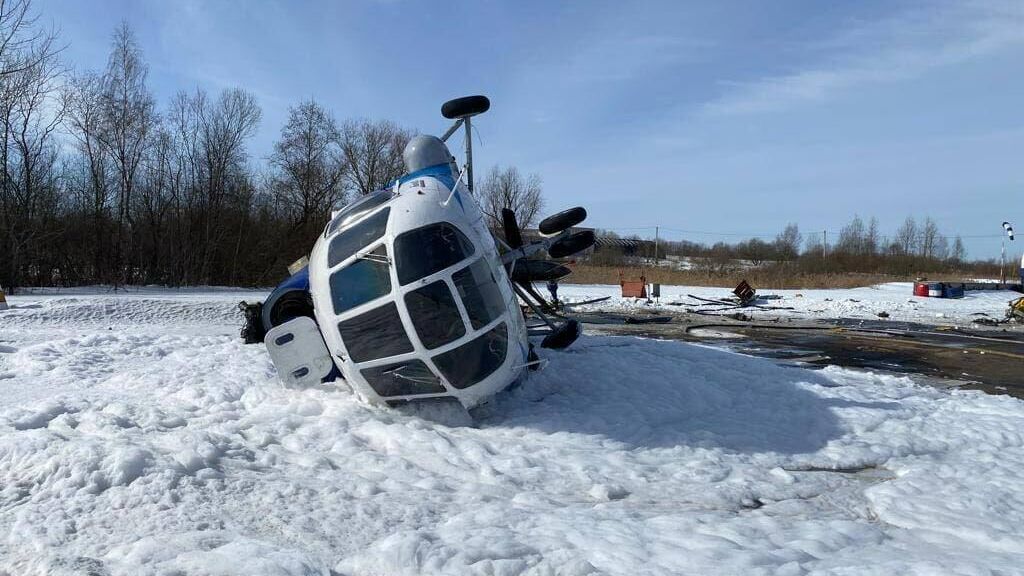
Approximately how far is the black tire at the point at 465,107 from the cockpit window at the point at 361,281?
3.35 m

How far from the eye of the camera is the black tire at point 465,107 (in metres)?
8.75

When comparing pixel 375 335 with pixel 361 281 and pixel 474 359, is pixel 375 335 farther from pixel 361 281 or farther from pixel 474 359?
pixel 474 359

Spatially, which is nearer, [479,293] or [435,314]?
[435,314]

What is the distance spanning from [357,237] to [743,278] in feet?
134

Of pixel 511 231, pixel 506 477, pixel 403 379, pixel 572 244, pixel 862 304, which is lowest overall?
pixel 506 477

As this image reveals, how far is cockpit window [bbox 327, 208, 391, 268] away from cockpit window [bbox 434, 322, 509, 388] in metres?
1.30

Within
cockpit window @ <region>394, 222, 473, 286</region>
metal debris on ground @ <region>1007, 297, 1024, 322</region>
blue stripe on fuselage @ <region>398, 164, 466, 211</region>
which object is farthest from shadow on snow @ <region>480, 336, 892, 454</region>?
metal debris on ground @ <region>1007, 297, 1024, 322</region>

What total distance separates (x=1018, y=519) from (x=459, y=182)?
5374 millimetres

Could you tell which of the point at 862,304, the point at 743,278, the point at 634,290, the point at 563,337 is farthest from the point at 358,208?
the point at 743,278

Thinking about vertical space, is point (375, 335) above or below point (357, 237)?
below

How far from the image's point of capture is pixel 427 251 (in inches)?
240

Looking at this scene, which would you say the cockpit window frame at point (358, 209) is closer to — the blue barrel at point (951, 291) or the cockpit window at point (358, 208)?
the cockpit window at point (358, 208)

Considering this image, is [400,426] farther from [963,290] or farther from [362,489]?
[963,290]

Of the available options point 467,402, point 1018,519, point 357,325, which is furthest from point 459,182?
point 1018,519
